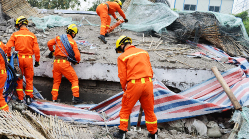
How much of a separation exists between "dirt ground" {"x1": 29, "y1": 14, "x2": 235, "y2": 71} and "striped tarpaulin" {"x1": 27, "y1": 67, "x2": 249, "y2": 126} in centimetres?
65

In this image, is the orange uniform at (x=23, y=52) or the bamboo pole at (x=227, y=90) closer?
the bamboo pole at (x=227, y=90)

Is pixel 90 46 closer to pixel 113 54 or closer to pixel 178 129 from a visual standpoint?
pixel 113 54

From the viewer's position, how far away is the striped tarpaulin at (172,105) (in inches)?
154

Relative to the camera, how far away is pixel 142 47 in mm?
6473

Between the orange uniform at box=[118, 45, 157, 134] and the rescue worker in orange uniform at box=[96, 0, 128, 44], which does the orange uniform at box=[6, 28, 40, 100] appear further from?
the rescue worker in orange uniform at box=[96, 0, 128, 44]

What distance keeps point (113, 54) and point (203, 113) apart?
112 inches

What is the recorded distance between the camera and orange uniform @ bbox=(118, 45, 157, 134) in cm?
322

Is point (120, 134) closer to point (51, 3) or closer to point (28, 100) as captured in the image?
point (28, 100)

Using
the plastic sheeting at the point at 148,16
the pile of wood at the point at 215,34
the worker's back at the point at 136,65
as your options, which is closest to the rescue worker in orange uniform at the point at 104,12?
the plastic sheeting at the point at 148,16

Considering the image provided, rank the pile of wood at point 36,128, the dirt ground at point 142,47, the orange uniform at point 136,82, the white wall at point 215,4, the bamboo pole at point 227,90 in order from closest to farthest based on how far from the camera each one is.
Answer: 1. the pile of wood at point 36,128
2. the orange uniform at point 136,82
3. the bamboo pole at point 227,90
4. the dirt ground at point 142,47
5. the white wall at point 215,4

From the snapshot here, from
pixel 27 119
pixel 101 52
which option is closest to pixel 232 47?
pixel 101 52

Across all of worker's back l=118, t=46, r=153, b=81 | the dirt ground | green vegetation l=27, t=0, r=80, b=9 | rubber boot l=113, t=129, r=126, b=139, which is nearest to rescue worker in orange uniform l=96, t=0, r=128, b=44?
the dirt ground

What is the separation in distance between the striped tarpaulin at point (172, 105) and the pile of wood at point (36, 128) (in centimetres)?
27

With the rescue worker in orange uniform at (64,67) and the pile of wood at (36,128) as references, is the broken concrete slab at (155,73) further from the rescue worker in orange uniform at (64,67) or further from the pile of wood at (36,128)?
the pile of wood at (36,128)
